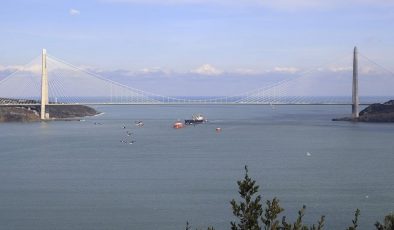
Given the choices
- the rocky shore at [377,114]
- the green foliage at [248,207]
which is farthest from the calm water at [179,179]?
the rocky shore at [377,114]

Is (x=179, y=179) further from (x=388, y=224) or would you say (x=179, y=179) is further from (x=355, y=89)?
(x=355, y=89)

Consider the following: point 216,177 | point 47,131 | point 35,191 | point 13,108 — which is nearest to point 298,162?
point 216,177

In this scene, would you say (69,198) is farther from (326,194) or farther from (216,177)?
(326,194)

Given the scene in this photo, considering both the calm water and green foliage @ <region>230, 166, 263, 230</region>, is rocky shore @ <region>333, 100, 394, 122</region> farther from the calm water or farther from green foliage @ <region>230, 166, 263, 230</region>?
green foliage @ <region>230, 166, 263, 230</region>

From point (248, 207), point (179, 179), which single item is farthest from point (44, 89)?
point (248, 207)

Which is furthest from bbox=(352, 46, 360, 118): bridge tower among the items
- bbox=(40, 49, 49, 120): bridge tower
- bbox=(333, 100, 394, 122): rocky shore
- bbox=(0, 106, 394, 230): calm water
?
bbox=(40, 49, 49, 120): bridge tower
